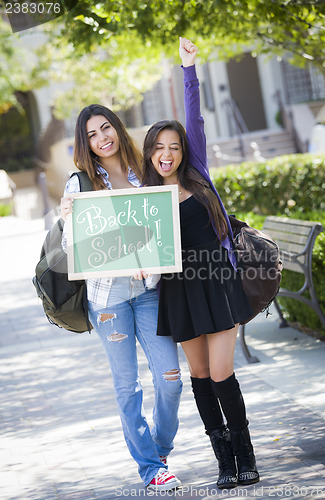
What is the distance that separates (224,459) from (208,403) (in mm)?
301

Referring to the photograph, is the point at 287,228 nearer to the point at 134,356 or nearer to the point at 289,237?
the point at 289,237

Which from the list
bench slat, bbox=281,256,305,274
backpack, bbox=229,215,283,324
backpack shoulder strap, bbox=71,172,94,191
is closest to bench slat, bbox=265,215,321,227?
bench slat, bbox=281,256,305,274

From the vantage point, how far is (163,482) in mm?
3934

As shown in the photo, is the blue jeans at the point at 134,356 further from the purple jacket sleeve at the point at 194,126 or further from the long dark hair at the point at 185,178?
the purple jacket sleeve at the point at 194,126

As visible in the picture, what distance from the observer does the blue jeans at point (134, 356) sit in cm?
384

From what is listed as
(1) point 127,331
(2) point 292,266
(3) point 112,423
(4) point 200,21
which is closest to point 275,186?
(4) point 200,21

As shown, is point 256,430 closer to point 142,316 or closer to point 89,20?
point 142,316

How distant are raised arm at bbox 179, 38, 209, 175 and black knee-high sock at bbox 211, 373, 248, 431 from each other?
1.13 m

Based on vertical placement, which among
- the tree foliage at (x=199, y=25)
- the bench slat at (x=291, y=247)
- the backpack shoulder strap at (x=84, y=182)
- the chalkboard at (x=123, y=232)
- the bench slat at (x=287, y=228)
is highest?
the tree foliage at (x=199, y=25)

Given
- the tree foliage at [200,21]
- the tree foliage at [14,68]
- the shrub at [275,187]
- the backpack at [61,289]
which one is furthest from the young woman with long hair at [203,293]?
the tree foliage at [14,68]

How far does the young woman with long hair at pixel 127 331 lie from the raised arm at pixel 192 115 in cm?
37

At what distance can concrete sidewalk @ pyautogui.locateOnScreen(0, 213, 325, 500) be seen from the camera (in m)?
4.09

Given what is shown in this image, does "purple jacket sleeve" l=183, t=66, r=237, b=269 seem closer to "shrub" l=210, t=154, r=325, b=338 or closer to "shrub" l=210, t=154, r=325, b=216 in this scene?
"shrub" l=210, t=154, r=325, b=338

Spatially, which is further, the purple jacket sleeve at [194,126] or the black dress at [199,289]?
the purple jacket sleeve at [194,126]
